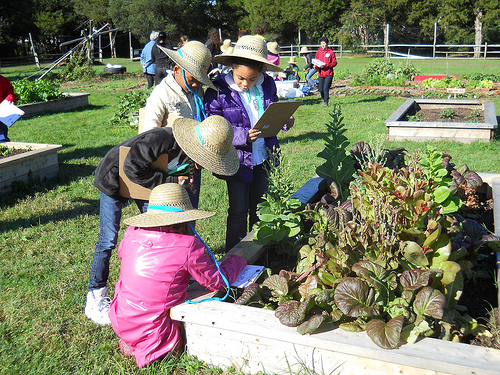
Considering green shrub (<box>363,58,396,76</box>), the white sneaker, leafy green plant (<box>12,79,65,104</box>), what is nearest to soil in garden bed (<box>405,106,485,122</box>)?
green shrub (<box>363,58,396,76</box>)

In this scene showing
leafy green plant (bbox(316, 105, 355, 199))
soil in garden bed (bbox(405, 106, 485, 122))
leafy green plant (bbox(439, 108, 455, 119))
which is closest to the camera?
leafy green plant (bbox(316, 105, 355, 199))

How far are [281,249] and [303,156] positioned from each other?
148 inches

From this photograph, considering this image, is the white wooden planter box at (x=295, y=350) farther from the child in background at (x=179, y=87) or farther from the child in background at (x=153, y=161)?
the child in background at (x=179, y=87)

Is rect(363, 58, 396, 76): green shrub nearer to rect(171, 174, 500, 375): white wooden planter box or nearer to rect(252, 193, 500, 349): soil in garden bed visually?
rect(252, 193, 500, 349): soil in garden bed

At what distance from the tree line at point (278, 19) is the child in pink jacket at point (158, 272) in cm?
3709

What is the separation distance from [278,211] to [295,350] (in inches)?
43.2

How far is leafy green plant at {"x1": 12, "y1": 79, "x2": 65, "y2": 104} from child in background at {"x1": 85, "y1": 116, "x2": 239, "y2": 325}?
991 centimetres

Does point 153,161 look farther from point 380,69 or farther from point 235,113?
point 380,69

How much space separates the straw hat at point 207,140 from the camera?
2664mm

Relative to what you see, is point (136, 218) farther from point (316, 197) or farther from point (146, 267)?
point (316, 197)

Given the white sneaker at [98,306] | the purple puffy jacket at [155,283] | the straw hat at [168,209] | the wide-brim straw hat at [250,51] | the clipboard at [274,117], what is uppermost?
the wide-brim straw hat at [250,51]

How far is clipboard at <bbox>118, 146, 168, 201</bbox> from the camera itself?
9.23ft

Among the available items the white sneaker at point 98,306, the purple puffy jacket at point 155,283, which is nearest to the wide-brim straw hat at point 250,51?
the purple puffy jacket at point 155,283

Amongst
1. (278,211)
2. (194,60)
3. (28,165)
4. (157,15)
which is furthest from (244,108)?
(157,15)
